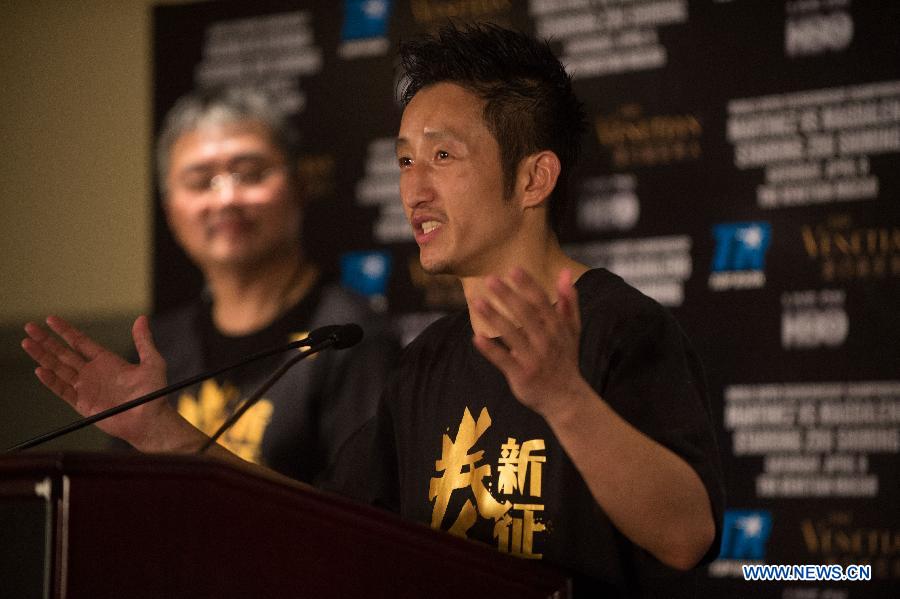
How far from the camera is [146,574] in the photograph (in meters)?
1.01

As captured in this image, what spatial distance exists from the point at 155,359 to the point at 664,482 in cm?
92

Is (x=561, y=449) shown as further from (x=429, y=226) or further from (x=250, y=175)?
(x=250, y=175)

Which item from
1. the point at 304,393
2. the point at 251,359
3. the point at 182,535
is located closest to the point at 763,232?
the point at 304,393

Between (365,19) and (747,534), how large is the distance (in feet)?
6.15

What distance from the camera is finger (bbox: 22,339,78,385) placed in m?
1.76

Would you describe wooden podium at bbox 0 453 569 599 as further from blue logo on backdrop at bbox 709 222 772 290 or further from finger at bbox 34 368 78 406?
blue logo on backdrop at bbox 709 222 772 290

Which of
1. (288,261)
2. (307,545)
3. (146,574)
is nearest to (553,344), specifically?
(307,545)

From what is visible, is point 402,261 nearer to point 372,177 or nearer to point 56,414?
point 372,177

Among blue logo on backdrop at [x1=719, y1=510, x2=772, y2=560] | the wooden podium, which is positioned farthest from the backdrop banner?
the wooden podium

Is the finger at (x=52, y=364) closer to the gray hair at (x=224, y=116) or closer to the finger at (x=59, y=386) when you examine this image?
the finger at (x=59, y=386)

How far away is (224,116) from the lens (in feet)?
10.7

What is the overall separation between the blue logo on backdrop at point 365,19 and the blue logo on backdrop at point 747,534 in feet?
5.75

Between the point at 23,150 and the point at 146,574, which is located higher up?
the point at 23,150

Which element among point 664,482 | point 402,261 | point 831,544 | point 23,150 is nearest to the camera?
point 664,482
